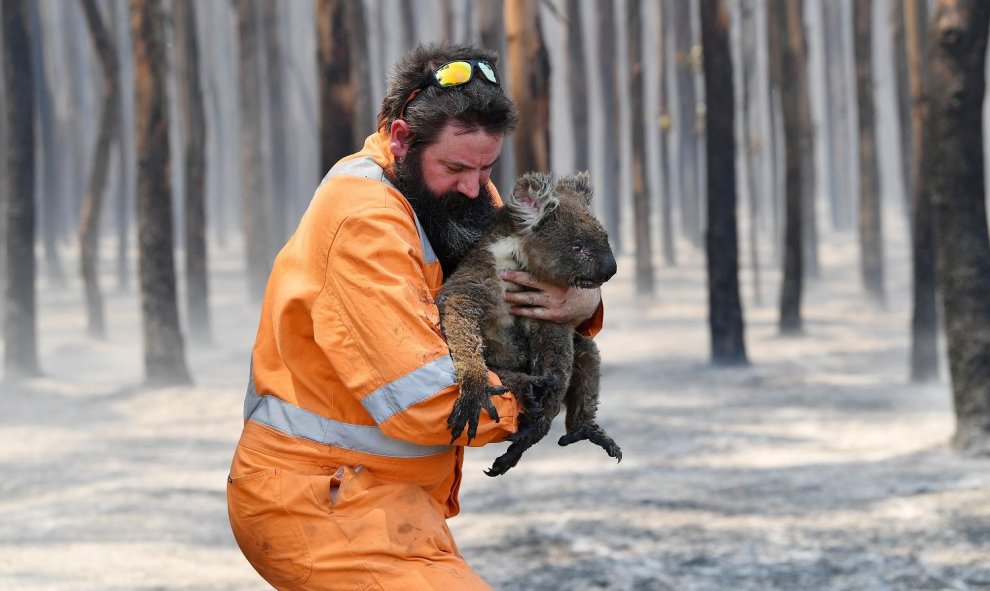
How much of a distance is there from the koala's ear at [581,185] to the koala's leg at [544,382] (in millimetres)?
338

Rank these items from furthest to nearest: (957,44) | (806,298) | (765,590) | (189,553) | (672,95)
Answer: (672,95), (806,298), (957,44), (189,553), (765,590)

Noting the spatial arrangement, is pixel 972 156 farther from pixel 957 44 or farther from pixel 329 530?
pixel 329 530

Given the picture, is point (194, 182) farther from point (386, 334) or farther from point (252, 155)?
point (386, 334)

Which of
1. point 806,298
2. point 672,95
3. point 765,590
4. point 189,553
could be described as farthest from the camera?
point 672,95

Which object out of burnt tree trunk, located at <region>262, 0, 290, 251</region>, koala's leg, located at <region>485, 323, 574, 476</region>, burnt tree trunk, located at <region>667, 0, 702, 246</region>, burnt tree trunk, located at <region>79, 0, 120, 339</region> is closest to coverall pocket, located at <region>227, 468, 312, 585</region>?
koala's leg, located at <region>485, 323, 574, 476</region>

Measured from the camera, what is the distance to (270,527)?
9.07 feet

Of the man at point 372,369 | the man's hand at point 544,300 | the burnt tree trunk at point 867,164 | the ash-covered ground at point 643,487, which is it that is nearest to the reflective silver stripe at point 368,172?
the man at point 372,369

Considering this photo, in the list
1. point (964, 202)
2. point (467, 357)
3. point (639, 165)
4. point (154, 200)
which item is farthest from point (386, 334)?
point (639, 165)

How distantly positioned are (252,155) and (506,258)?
67.0 feet

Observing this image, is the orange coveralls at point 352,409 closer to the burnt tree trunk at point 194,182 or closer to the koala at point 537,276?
the koala at point 537,276

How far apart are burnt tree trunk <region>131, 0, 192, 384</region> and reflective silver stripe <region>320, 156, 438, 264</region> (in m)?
11.2

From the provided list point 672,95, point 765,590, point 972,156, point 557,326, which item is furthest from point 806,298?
point 672,95

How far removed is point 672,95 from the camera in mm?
49375

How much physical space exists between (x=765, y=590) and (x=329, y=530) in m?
3.67
